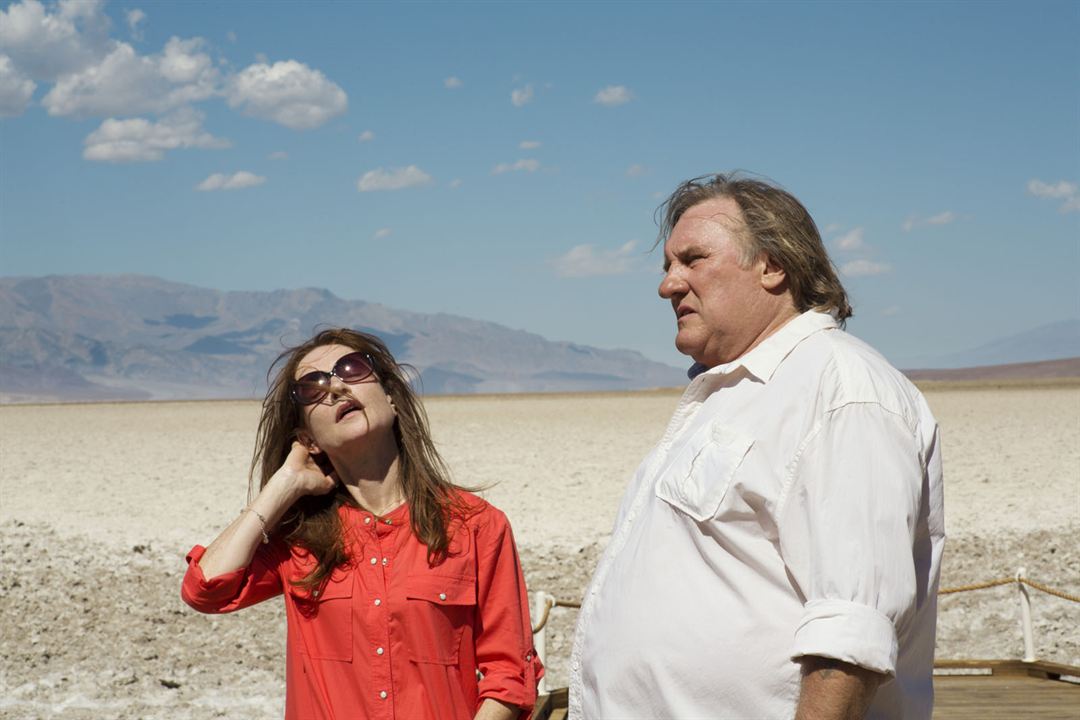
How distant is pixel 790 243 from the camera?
2307 mm

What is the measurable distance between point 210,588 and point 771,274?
4.96 feet

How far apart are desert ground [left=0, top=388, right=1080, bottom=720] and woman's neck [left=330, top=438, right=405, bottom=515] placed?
69 centimetres

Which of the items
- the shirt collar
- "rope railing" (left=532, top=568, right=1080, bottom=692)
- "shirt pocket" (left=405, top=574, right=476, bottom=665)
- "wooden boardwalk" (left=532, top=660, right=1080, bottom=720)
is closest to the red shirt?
"shirt pocket" (left=405, top=574, right=476, bottom=665)

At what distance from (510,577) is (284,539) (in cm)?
57

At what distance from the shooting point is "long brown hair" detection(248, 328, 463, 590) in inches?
112

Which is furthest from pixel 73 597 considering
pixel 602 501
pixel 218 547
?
pixel 218 547

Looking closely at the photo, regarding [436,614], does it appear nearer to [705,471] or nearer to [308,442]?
[308,442]

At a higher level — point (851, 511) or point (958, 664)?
point (851, 511)

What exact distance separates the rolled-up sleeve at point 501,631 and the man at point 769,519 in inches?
17.3

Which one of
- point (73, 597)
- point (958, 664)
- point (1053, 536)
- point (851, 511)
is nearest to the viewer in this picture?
point (851, 511)

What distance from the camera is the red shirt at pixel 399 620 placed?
8.92ft

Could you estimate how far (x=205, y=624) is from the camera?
9.80 meters

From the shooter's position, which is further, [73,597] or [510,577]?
[73,597]

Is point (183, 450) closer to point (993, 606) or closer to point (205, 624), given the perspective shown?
point (205, 624)
